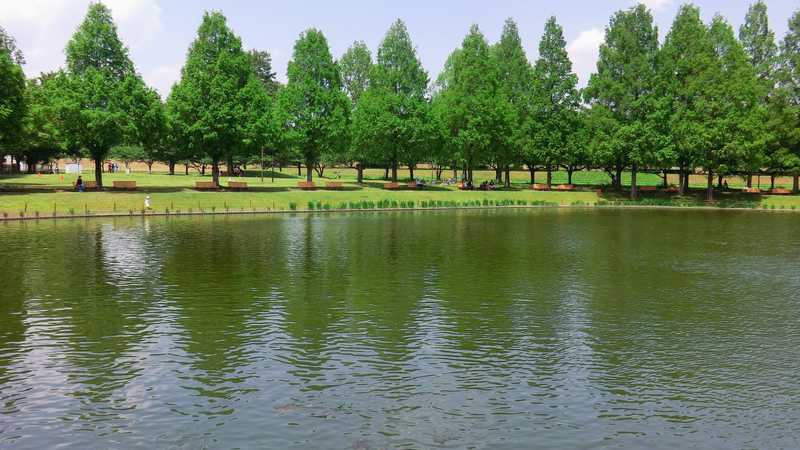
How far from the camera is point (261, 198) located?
251 ft

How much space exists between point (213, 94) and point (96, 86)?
1415cm

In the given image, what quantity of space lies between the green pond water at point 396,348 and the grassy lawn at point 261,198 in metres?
25.8

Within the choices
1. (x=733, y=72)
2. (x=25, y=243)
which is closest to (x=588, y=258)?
(x=25, y=243)

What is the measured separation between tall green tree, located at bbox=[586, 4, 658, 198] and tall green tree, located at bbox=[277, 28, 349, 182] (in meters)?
38.0

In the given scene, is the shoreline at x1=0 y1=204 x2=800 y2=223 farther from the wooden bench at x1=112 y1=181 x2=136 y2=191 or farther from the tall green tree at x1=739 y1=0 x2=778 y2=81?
the tall green tree at x1=739 y1=0 x2=778 y2=81

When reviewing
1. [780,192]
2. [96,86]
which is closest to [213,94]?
[96,86]

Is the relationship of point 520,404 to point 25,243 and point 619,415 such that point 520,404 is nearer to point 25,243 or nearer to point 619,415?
point 619,415

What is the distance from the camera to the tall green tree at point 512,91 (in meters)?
102

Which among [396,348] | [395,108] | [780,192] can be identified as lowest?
[396,348]

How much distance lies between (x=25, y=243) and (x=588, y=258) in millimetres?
37266

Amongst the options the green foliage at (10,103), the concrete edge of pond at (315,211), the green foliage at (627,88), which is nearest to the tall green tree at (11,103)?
the green foliage at (10,103)

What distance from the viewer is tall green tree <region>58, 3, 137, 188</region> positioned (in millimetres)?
73625

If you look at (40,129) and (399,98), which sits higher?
(399,98)

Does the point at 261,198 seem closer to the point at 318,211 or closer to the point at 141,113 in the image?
the point at 318,211
